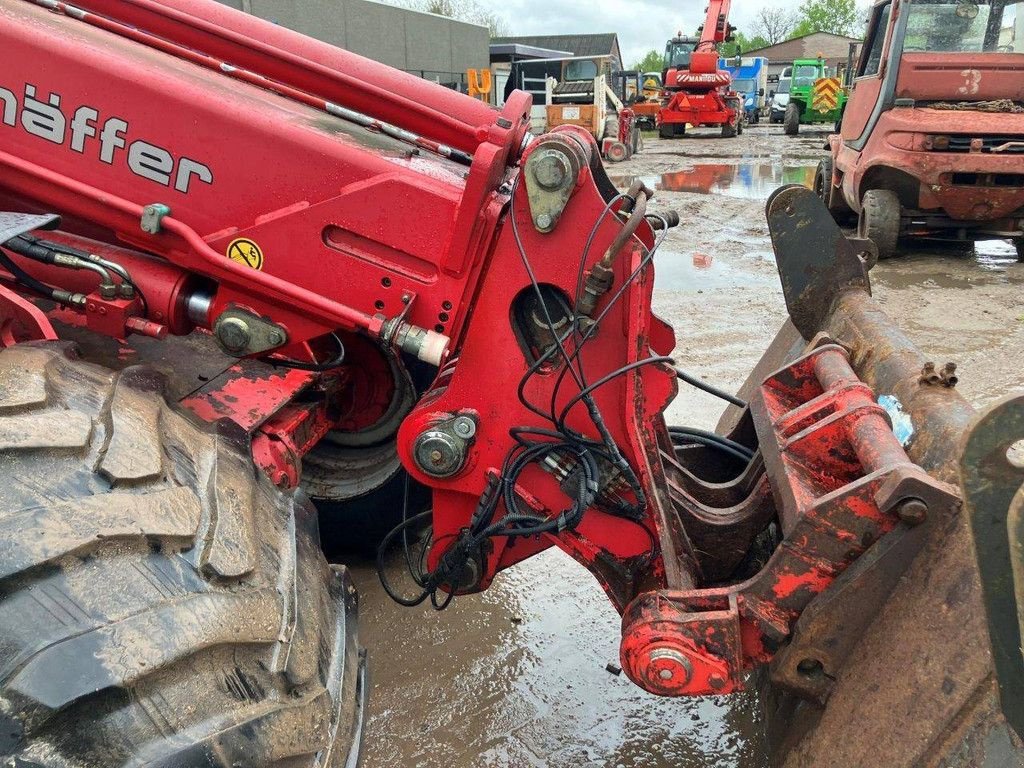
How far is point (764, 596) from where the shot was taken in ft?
5.75

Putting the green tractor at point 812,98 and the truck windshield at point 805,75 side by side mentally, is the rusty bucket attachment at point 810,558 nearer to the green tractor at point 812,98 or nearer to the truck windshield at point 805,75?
the green tractor at point 812,98

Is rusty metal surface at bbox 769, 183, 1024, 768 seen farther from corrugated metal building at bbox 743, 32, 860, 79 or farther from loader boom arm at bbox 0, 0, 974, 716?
corrugated metal building at bbox 743, 32, 860, 79

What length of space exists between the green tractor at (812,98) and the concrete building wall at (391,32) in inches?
413

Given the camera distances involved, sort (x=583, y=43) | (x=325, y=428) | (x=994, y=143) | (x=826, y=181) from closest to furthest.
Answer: (x=325, y=428), (x=994, y=143), (x=826, y=181), (x=583, y=43)

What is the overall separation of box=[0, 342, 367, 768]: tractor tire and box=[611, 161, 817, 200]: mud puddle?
10981 mm

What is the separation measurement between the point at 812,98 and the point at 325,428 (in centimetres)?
2655

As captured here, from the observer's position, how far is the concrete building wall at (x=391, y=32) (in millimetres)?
18406

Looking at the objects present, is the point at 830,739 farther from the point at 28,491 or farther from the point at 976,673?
the point at 28,491

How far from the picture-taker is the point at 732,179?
14.6 meters

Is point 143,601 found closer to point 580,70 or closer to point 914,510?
point 914,510

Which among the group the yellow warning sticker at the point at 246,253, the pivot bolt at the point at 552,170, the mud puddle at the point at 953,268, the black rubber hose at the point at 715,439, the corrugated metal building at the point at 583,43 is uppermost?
the corrugated metal building at the point at 583,43

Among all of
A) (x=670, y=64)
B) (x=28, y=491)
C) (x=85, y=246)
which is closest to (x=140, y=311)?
(x=85, y=246)

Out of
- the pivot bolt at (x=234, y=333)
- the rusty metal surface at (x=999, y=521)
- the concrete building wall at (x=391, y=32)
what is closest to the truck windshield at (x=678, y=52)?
the concrete building wall at (x=391, y=32)

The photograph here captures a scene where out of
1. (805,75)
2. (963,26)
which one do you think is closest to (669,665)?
(963,26)
